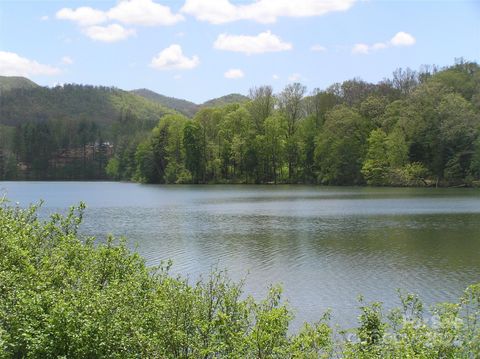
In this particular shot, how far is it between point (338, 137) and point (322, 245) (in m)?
65.6

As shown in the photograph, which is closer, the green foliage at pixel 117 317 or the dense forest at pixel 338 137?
the green foliage at pixel 117 317

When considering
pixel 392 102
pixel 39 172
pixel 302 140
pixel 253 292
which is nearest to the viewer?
pixel 253 292

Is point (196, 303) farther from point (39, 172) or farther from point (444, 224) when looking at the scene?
point (39, 172)

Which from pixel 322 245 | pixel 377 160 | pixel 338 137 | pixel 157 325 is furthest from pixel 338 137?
pixel 157 325

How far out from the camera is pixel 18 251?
10.6 m

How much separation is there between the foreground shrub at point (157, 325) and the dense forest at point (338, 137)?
7514cm

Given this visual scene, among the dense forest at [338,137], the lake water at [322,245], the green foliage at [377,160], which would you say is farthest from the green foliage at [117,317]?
the green foliage at [377,160]

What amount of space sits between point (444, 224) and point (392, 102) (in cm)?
5882

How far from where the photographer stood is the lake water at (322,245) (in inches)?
804

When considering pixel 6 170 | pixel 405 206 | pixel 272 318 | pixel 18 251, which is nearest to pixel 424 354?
pixel 272 318

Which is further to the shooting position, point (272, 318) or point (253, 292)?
point (253, 292)

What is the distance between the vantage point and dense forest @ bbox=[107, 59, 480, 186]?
82894mm

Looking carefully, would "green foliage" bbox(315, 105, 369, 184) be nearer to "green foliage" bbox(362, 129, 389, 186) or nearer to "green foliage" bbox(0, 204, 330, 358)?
"green foliage" bbox(362, 129, 389, 186)

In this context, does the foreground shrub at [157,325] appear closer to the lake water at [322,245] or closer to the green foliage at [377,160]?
the lake water at [322,245]
